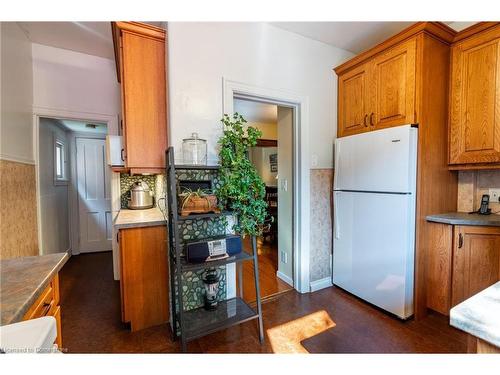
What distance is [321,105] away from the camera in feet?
7.75

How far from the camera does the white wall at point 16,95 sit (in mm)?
1921

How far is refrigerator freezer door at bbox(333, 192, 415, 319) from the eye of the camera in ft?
5.84

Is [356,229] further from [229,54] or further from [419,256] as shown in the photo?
[229,54]

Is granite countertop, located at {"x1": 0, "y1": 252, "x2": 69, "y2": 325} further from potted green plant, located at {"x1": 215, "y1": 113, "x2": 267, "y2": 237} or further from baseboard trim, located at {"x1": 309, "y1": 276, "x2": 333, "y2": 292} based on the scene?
baseboard trim, located at {"x1": 309, "y1": 276, "x2": 333, "y2": 292}

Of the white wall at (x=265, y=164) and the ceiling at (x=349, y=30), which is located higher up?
the ceiling at (x=349, y=30)

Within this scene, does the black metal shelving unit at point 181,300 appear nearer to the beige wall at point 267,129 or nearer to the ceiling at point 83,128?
the ceiling at point 83,128

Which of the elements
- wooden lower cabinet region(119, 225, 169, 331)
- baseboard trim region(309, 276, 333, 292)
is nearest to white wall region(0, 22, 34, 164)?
wooden lower cabinet region(119, 225, 169, 331)

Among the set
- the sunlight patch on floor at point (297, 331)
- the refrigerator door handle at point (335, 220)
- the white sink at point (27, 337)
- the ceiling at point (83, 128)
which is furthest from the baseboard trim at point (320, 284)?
the ceiling at point (83, 128)

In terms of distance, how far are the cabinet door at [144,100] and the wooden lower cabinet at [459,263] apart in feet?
7.80

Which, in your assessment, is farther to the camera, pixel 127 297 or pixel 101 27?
pixel 101 27

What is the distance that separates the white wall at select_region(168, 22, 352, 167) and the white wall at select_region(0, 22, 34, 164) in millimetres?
1514

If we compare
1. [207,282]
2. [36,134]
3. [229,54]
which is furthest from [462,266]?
[36,134]

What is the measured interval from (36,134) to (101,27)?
138cm

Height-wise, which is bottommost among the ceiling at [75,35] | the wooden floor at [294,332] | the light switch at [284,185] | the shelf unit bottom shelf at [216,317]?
the wooden floor at [294,332]
